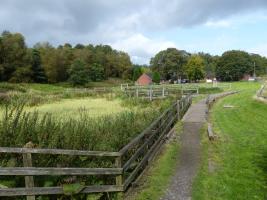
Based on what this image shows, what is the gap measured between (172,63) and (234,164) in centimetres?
11028

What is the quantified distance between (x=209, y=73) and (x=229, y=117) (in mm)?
109208

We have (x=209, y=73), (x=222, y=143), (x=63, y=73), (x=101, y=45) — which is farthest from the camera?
(x=101, y=45)

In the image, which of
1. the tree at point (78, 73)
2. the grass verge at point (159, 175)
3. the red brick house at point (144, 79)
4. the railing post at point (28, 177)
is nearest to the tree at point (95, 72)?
the tree at point (78, 73)

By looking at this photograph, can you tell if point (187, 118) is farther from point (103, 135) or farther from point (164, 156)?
point (103, 135)

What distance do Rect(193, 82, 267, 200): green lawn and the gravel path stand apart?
21 centimetres

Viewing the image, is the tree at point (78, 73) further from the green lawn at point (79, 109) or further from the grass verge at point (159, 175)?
the grass verge at point (159, 175)

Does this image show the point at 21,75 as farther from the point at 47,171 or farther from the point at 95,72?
the point at 47,171

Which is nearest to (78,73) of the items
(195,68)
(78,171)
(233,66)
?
(195,68)

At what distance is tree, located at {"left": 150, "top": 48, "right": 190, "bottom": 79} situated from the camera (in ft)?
394

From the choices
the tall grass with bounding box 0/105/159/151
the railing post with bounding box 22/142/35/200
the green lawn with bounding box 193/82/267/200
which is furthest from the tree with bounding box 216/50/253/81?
the railing post with bounding box 22/142/35/200

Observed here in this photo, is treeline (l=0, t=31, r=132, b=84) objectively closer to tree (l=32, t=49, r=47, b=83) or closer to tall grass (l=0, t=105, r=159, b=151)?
tree (l=32, t=49, r=47, b=83)

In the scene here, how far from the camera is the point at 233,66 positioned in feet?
377

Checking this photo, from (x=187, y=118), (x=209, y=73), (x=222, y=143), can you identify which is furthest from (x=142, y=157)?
(x=209, y=73)

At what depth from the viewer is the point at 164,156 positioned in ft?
37.6
